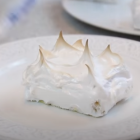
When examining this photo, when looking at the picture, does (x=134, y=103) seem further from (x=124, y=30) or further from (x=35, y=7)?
(x=35, y=7)

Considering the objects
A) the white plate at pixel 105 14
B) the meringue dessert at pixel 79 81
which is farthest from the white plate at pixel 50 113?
the white plate at pixel 105 14

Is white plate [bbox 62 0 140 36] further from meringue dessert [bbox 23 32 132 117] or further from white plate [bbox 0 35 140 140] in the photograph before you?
meringue dessert [bbox 23 32 132 117]

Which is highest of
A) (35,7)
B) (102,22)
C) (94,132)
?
(94,132)

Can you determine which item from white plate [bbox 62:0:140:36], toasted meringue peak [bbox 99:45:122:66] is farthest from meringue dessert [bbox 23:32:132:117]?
white plate [bbox 62:0:140:36]

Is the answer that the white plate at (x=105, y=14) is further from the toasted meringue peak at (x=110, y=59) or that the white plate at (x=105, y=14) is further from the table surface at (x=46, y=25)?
the toasted meringue peak at (x=110, y=59)

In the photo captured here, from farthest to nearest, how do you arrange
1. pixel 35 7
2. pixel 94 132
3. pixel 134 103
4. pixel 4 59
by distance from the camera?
pixel 35 7 → pixel 4 59 → pixel 134 103 → pixel 94 132

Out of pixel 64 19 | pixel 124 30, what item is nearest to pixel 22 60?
pixel 124 30

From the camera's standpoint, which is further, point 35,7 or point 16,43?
point 35,7
